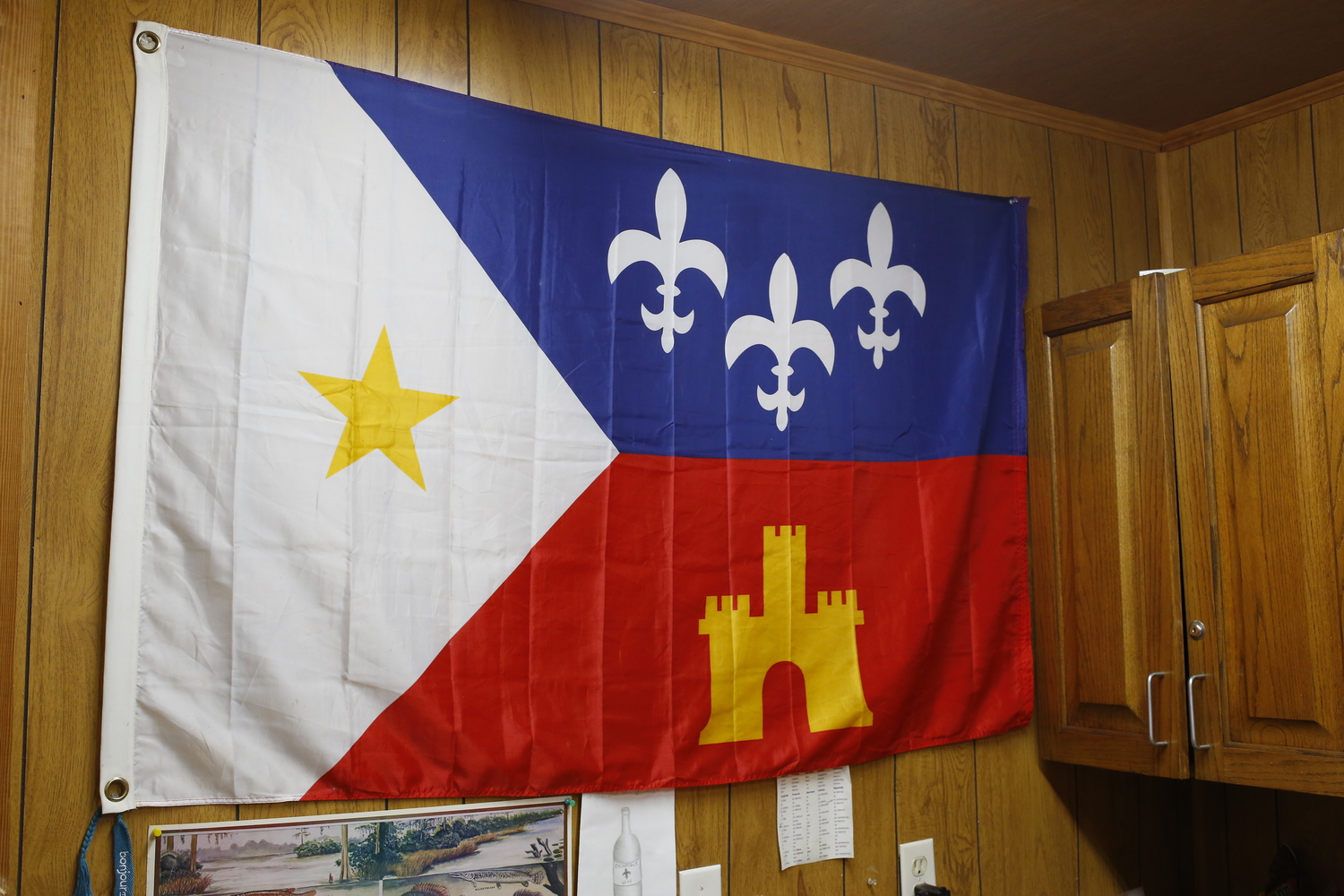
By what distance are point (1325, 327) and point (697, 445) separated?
1.05 meters

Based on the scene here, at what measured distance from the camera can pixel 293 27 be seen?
4.85 ft

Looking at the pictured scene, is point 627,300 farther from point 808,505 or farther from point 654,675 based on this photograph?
point 654,675

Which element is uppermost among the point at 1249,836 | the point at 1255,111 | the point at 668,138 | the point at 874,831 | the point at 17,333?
the point at 1255,111

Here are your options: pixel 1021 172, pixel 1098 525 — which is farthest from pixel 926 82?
pixel 1098 525

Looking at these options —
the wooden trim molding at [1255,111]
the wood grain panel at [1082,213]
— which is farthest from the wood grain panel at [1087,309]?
the wooden trim molding at [1255,111]

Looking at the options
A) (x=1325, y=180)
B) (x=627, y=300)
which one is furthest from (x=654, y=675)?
(x=1325, y=180)

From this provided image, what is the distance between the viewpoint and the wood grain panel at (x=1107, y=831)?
6.82 feet

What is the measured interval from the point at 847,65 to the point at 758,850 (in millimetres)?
1517

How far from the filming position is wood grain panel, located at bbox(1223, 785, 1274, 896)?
2.09 m

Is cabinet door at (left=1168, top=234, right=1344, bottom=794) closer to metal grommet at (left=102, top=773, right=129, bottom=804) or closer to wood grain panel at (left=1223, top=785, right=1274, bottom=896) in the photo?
wood grain panel at (left=1223, top=785, right=1274, bottom=896)

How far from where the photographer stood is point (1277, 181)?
219 cm

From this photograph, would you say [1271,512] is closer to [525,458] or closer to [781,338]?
[781,338]

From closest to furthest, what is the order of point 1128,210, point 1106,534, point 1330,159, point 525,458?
point 525,458
point 1106,534
point 1330,159
point 1128,210

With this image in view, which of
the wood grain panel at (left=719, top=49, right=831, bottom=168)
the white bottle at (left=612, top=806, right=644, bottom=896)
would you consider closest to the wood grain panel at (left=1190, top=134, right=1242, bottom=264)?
the wood grain panel at (left=719, top=49, right=831, bottom=168)
